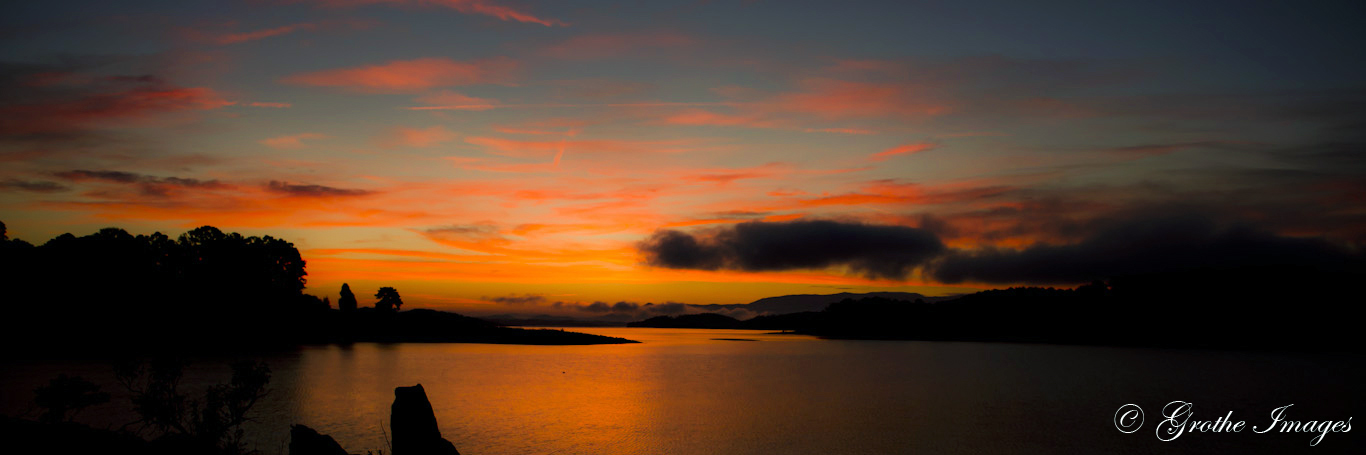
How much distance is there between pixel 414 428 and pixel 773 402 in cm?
3835

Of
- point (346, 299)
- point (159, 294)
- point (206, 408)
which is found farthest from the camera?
point (346, 299)

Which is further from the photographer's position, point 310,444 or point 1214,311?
point 1214,311

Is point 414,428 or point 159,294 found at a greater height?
point 159,294

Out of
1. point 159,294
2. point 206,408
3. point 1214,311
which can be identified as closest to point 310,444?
point 206,408

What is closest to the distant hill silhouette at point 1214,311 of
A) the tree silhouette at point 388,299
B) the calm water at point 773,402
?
the calm water at point 773,402

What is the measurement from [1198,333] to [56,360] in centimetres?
20283

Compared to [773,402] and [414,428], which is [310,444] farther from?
[773,402]

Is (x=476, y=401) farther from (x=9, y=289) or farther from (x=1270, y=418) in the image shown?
(x=9, y=289)

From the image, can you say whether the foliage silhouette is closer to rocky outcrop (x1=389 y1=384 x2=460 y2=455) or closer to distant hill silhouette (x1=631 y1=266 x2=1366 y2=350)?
rocky outcrop (x1=389 y1=384 x2=460 y2=455)

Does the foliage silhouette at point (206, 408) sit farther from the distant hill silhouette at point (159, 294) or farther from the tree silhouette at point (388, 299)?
the tree silhouette at point (388, 299)

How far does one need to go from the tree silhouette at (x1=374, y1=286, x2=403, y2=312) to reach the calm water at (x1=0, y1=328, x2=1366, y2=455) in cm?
5938

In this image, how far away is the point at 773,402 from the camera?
5516 cm

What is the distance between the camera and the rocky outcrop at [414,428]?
66.6 ft

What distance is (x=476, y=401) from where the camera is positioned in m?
52.4
